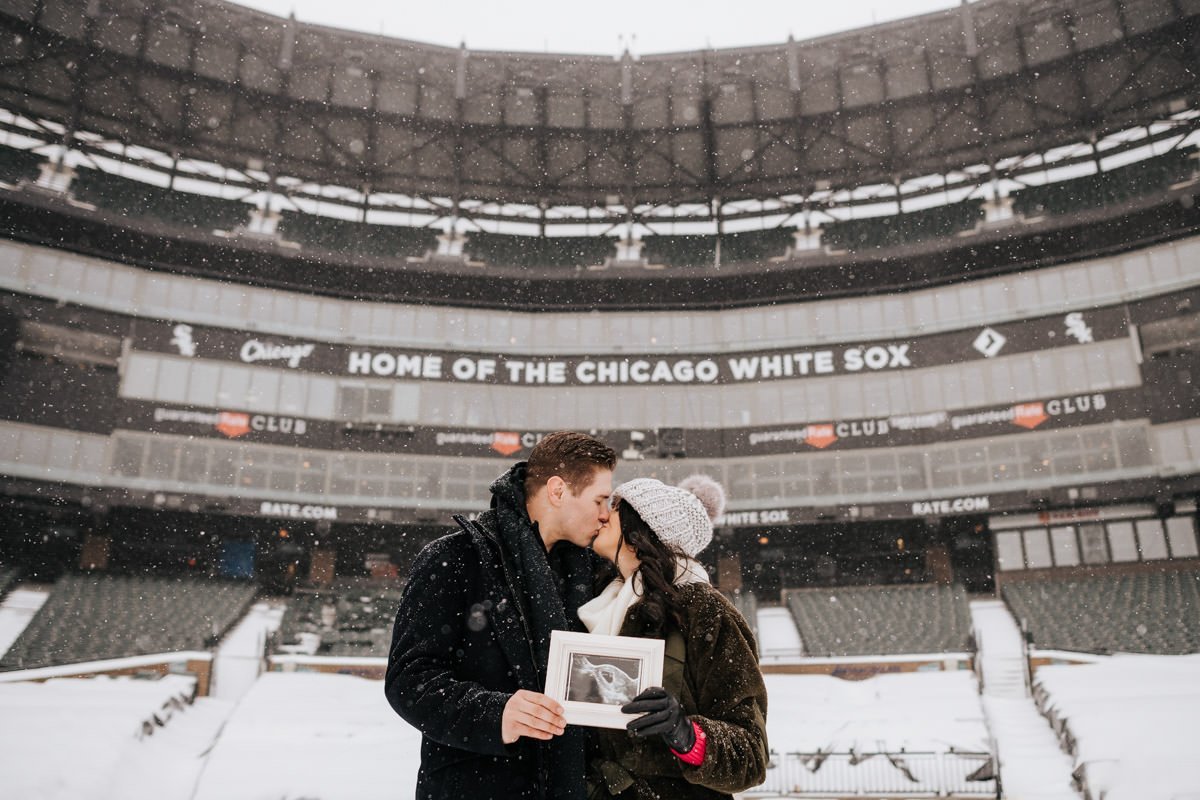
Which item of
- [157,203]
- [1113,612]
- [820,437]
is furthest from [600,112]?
[1113,612]

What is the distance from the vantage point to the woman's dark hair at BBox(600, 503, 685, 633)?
9.04 feet

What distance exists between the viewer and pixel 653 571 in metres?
2.83

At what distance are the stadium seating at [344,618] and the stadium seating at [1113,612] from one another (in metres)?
18.2

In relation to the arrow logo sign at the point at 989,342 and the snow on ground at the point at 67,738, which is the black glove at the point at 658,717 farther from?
the arrow logo sign at the point at 989,342

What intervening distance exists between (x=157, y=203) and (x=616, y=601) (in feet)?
117

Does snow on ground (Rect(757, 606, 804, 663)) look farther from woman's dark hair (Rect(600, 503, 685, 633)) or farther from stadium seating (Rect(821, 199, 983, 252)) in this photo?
woman's dark hair (Rect(600, 503, 685, 633))

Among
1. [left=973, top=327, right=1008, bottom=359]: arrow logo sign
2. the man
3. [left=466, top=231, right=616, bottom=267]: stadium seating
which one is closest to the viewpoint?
the man

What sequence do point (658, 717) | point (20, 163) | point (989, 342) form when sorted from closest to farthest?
point (658, 717) < point (989, 342) < point (20, 163)

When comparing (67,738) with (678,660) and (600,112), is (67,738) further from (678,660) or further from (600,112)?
(600,112)

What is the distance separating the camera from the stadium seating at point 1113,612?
2242 centimetres

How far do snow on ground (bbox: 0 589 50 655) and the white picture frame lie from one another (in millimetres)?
24706

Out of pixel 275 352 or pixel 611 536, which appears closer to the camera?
pixel 611 536

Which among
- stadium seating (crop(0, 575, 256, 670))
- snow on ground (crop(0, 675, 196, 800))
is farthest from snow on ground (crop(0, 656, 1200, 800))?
stadium seating (crop(0, 575, 256, 670))

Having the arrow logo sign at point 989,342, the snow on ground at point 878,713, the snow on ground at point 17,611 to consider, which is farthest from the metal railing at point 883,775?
the snow on ground at point 17,611
